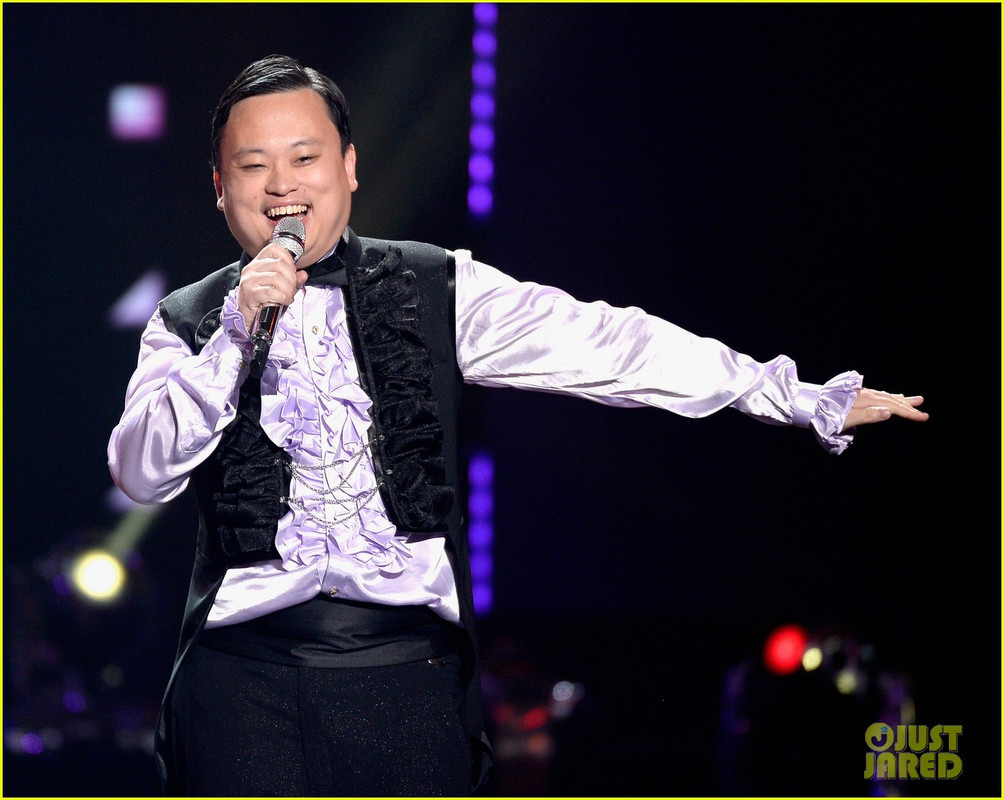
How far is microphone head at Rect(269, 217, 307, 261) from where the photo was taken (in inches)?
63.9

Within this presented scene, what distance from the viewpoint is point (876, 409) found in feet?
6.21

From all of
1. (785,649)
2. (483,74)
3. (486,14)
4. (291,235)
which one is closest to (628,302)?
(483,74)

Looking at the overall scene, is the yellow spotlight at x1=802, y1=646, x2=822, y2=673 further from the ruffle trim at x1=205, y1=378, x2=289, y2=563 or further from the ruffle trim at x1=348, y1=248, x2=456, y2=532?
the ruffle trim at x1=205, y1=378, x2=289, y2=563

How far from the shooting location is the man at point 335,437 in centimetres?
170

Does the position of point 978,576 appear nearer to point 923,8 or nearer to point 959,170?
point 959,170

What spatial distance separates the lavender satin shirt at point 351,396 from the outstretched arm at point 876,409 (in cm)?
3

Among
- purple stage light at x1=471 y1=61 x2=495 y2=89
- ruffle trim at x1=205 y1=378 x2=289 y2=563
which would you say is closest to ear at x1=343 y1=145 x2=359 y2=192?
ruffle trim at x1=205 y1=378 x2=289 y2=563

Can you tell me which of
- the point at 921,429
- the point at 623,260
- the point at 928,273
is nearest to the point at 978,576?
the point at 921,429

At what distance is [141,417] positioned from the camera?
5.26 ft

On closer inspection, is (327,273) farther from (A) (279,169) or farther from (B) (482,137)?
(B) (482,137)

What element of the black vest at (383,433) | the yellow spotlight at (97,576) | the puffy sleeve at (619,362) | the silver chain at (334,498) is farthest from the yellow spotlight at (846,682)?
the yellow spotlight at (97,576)

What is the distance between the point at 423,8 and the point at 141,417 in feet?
6.47

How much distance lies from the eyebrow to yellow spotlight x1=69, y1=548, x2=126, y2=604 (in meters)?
1.92

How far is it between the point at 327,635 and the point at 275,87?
0.89 metres
